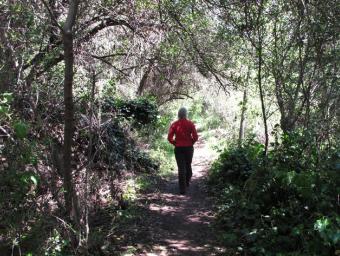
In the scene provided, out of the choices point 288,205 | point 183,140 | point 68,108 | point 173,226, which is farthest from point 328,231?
point 183,140

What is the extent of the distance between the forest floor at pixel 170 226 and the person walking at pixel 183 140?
2.06 feet

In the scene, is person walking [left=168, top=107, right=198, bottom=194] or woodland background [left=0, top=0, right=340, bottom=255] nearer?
woodland background [left=0, top=0, right=340, bottom=255]

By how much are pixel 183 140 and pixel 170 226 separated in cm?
280

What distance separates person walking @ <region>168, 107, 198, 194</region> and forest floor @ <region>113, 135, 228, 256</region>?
63 centimetres

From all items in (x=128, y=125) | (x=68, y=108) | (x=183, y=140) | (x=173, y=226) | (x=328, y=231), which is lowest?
(x=173, y=226)

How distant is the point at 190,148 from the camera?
33.2 feet

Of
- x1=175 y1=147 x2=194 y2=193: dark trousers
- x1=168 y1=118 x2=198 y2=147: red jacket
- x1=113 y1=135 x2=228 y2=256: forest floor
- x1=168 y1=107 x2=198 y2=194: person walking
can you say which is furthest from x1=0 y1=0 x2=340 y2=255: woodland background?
x1=168 y1=118 x2=198 y2=147: red jacket

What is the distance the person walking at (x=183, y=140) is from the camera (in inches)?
395

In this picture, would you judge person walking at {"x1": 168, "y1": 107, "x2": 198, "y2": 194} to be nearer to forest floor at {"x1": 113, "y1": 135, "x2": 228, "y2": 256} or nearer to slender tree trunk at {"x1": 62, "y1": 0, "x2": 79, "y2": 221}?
forest floor at {"x1": 113, "y1": 135, "x2": 228, "y2": 256}

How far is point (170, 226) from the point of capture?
25.2 ft

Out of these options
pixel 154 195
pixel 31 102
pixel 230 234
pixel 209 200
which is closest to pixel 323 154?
pixel 230 234

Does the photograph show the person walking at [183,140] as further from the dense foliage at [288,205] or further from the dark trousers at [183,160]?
the dense foliage at [288,205]

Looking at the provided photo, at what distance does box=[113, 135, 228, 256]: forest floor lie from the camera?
258 inches

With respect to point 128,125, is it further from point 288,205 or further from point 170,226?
point 288,205
